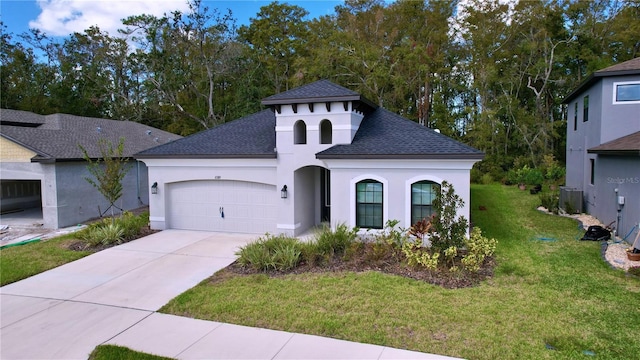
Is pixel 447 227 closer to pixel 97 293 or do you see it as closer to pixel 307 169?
pixel 307 169

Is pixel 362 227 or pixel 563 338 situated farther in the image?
pixel 362 227

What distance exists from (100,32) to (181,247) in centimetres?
3435

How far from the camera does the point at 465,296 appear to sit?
24.6 ft

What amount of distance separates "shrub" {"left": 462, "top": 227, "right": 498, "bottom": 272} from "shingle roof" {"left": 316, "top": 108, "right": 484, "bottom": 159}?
2.21m

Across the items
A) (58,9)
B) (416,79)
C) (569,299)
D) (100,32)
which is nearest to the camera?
(569,299)

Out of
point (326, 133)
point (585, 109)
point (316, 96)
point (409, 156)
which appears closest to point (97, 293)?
point (316, 96)

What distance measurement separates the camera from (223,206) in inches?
557

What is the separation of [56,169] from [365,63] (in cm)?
2284

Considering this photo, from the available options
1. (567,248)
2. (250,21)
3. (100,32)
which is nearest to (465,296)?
(567,248)

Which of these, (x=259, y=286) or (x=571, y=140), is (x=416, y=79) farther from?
(x=259, y=286)

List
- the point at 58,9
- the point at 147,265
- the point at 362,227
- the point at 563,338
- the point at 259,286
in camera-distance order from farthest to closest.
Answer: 1. the point at 58,9
2. the point at 362,227
3. the point at 147,265
4. the point at 259,286
5. the point at 563,338

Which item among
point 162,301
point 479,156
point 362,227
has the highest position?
point 479,156

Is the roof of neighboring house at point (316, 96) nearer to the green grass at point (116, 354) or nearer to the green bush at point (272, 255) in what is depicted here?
the green bush at point (272, 255)

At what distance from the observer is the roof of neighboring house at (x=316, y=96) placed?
39.3 feet
